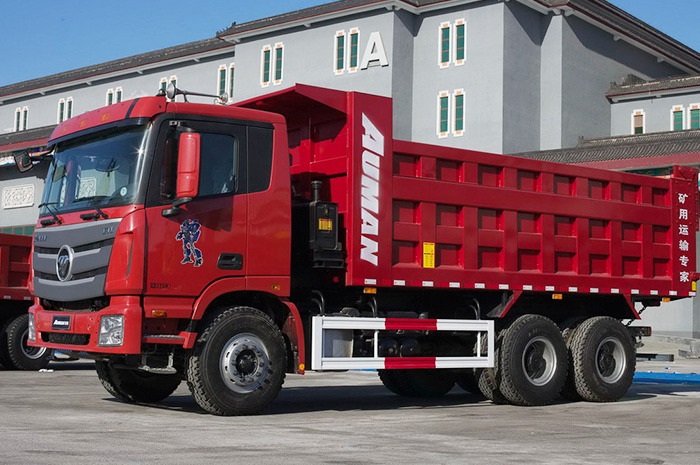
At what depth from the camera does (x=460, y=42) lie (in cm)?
4650

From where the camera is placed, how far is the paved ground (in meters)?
7.85

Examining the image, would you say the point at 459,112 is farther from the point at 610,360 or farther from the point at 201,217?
the point at 201,217

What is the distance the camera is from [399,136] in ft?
157

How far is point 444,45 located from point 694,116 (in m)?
12.1

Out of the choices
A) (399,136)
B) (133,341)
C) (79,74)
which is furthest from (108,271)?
(79,74)

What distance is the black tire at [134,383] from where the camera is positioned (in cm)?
1216

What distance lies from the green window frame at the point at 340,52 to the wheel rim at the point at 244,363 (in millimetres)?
39469

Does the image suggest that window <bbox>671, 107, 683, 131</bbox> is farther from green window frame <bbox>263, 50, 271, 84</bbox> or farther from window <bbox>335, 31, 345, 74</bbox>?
green window frame <bbox>263, 50, 271, 84</bbox>

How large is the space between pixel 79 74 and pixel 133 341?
190ft

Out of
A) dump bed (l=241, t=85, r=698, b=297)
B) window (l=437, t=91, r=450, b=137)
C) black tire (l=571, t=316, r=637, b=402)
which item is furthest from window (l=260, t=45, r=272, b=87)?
black tire (l=571, t=316, r=637, b=402)

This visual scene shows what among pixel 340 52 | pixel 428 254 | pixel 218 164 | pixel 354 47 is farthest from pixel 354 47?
pixel 218 164

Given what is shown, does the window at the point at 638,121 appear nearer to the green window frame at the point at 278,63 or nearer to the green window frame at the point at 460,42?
the green window frame at the point at 460,42

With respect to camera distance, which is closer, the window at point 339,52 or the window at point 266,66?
the window at point 339,52

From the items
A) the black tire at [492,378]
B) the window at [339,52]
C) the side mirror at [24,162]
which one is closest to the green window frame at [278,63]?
the window at [339,52]
